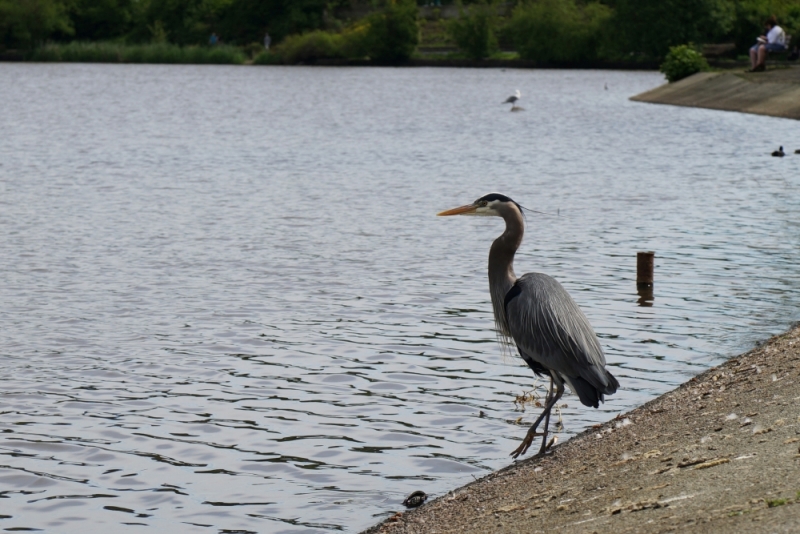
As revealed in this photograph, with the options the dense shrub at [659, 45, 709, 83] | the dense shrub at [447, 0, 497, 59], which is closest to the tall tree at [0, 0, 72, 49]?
the dense shrub at [447, 0, 497, 59]

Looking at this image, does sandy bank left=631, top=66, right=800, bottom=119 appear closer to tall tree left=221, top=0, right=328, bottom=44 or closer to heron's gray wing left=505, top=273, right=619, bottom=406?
heron's gray wing left=505, top=273, right=619, bottom=406

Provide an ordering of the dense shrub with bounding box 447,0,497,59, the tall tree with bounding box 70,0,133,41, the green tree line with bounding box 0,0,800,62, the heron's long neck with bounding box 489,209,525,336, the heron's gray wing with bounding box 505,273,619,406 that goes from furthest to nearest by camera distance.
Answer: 1. the tall tree with bounding box 70,0,133,41
2. the dense shrub with bounding box 447,0,497,59
3. the green tree line with bounding box 0,0,800,62
4. the heron's long neck with bounding box 489,209,525,336
5. the heron's gray wing with bounding box 505,273,619,406

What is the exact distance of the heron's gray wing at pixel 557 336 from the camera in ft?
25.4

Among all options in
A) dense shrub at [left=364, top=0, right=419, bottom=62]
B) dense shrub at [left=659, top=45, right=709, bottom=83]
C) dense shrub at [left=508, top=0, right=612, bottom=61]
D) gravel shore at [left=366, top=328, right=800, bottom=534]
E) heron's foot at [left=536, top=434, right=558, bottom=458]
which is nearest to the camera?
gravel shore at [left=366, top=328, right=800, bottom=534]

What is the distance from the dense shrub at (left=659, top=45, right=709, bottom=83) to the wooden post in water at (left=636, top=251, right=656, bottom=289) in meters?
43.0

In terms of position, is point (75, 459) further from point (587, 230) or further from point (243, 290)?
point (587, 230)

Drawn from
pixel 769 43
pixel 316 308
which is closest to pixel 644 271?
pixel 316 308

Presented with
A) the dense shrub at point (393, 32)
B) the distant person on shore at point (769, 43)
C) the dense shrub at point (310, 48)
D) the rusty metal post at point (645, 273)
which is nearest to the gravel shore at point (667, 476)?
the rusty metal post at point (645, 273)

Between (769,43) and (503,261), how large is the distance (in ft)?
127

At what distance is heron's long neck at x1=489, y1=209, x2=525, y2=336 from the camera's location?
27.8ft

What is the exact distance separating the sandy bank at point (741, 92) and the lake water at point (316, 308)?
6.28m

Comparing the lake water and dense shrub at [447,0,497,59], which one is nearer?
the lake water

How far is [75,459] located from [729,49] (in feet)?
312

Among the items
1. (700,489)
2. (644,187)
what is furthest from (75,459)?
(644,187)
